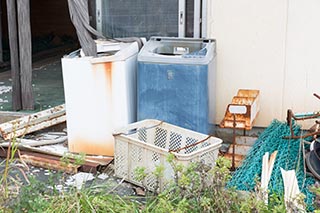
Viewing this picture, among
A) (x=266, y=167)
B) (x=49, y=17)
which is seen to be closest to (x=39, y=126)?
(x=266, y=167)

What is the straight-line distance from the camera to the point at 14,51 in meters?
5.14

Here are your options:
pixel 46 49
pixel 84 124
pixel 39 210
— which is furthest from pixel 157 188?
pixel 46 49

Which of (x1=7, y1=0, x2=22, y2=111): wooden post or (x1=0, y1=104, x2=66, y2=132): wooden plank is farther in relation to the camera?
(x1=7, y1=0, x2=22, y2=111): wooden post

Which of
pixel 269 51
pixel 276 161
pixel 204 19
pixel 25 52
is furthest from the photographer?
pixel 25 52

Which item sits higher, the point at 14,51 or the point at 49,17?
the point at 49,17

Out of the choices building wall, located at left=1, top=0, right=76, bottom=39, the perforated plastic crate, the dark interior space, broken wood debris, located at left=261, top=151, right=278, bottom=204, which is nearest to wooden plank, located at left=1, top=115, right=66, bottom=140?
the perforated plastic crate

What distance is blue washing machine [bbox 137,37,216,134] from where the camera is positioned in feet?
13.7

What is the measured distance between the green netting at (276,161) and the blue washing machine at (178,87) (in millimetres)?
519

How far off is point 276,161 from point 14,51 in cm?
296

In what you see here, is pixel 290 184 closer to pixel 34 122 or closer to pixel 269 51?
pixel 269 51

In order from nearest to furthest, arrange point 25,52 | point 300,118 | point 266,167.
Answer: point 266,167, point 300,118, point 25,52

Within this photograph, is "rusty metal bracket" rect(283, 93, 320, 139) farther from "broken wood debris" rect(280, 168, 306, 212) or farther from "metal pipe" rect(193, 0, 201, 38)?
"metal pipe" rect(193, 0, 201, 38)

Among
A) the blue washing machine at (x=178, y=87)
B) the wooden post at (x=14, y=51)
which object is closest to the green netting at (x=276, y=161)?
the blue washing machine at (x=178, y=87)

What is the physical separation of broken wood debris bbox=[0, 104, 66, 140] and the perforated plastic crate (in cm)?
108
